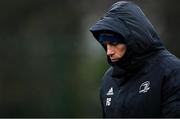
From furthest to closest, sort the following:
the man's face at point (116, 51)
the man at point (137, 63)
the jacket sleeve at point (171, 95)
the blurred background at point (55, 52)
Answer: the blurred background at point (55, 52)
the man's face at point (116, 51)
the man at point (137, 63)
the jacket sleeve at point (171, 95)

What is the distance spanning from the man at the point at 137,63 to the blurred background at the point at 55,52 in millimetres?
12680

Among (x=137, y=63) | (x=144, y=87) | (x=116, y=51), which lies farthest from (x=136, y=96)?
(x=116, y=51)

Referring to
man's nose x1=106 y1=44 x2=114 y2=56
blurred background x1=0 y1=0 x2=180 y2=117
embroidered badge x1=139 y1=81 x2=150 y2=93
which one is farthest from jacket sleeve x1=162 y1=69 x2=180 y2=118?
blurred background x1=0 y1=0 x2=180 y2=117

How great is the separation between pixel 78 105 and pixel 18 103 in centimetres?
147

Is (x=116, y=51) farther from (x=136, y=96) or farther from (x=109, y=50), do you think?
(x=136, y=96)

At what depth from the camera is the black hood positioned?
6.56 m

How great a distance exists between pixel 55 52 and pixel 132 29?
14.5 metres

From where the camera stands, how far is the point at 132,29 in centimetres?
657

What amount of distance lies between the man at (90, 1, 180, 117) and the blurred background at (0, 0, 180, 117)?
12.7 meters

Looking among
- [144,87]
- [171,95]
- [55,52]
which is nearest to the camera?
[171,95]

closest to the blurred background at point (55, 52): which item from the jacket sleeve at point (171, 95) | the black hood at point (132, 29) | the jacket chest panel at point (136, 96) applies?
the jacket chest panel at point (136, 96)

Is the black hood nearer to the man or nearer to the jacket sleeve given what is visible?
the man

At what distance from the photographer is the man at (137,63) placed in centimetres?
647

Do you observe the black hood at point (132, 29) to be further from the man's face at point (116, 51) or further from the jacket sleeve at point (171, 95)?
the jacket sleeve at point (171, 95)
